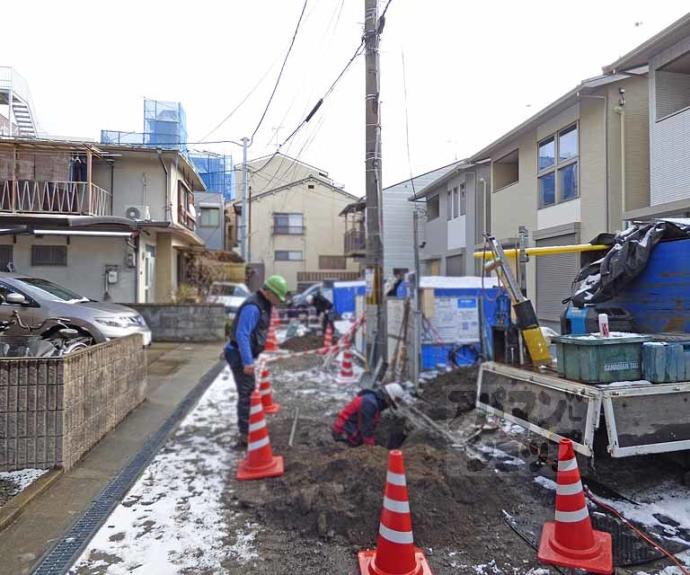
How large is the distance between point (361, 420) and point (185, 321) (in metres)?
9.31

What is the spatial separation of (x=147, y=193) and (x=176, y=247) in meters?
3.69

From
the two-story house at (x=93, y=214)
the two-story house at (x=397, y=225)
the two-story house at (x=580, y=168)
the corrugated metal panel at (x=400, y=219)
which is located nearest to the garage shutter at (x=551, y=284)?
the two-story house at (x=580, y=168)

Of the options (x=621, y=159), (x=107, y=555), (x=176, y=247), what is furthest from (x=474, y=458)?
(x=176, y=247)

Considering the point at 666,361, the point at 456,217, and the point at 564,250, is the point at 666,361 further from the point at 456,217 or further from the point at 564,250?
the point at 456,217

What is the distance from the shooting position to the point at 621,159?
978 cm

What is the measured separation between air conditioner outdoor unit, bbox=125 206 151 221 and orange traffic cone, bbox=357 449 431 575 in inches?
449

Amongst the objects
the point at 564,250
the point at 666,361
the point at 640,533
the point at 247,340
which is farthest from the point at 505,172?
the point at 640,533

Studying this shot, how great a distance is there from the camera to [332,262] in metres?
33.6

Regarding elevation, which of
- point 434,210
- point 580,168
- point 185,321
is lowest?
point 185,321

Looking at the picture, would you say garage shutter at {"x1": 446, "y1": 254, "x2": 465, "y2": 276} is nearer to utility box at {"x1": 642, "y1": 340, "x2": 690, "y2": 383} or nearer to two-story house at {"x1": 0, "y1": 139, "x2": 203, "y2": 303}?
two-story house at {"x1": 0, "y1": 139, "x2": 203, "y2": 303}

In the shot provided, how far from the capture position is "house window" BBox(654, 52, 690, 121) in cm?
880

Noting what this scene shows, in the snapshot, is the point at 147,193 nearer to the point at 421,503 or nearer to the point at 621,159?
the point at 621,159

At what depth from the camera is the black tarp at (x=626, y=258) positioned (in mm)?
3939

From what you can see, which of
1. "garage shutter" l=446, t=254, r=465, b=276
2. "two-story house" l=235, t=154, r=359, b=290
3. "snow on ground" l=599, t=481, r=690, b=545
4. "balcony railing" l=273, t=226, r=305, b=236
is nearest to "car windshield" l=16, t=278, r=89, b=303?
"snow on ground" l=599, t=481, r=690, b=545
